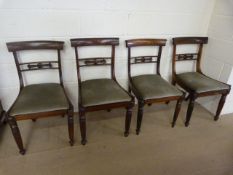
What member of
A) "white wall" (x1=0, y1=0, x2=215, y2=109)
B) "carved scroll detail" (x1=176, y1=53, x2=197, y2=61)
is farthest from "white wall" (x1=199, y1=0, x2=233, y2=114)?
"carved scroll detail" (x1=176, y1=53, x2=197, y2=61)

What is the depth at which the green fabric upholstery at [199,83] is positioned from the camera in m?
1.90

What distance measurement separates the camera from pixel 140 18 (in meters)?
1.93

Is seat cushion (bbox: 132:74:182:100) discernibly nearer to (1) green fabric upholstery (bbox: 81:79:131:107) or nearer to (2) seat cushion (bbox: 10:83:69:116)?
(1) green fabric upholstery (bbox: 81:79:131:107)

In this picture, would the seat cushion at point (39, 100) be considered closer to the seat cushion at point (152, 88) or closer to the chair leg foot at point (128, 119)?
the chair leg foot at point (128, 119)

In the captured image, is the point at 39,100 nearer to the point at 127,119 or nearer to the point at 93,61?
the point at 93,61

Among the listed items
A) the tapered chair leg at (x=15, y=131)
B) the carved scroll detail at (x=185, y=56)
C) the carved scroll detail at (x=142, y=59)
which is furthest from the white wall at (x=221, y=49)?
the tapered chair leg at (x=15, y=131)

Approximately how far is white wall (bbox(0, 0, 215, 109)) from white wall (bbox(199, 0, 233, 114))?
0.37 ft

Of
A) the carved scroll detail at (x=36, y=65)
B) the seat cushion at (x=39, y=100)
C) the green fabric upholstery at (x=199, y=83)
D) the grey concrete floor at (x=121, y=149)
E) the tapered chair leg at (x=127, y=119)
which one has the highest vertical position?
the carved scroll detail at (x=36, y=65)

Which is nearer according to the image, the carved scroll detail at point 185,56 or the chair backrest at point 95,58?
the chair backrest at point 95,58

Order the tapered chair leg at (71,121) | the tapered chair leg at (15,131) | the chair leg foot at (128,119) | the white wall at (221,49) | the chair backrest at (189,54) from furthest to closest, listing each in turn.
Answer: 1. the chair backrest at (189,54)
2. the white wall at (221,49)
3. the chair leg foot at (128,119)
4. the tapered chair leg at (71,121)
5. the tapered chair leg at (15,131)

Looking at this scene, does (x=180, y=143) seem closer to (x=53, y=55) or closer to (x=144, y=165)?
(x=144, y=165)

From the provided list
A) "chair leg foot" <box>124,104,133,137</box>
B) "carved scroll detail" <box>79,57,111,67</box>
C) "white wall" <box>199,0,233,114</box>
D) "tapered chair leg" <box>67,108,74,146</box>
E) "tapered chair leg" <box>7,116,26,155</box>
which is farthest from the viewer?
"white wall" <box>199,0,233,114</box>

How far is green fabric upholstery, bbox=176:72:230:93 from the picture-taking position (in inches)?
74.9

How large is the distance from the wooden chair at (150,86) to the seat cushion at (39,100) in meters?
0.68
